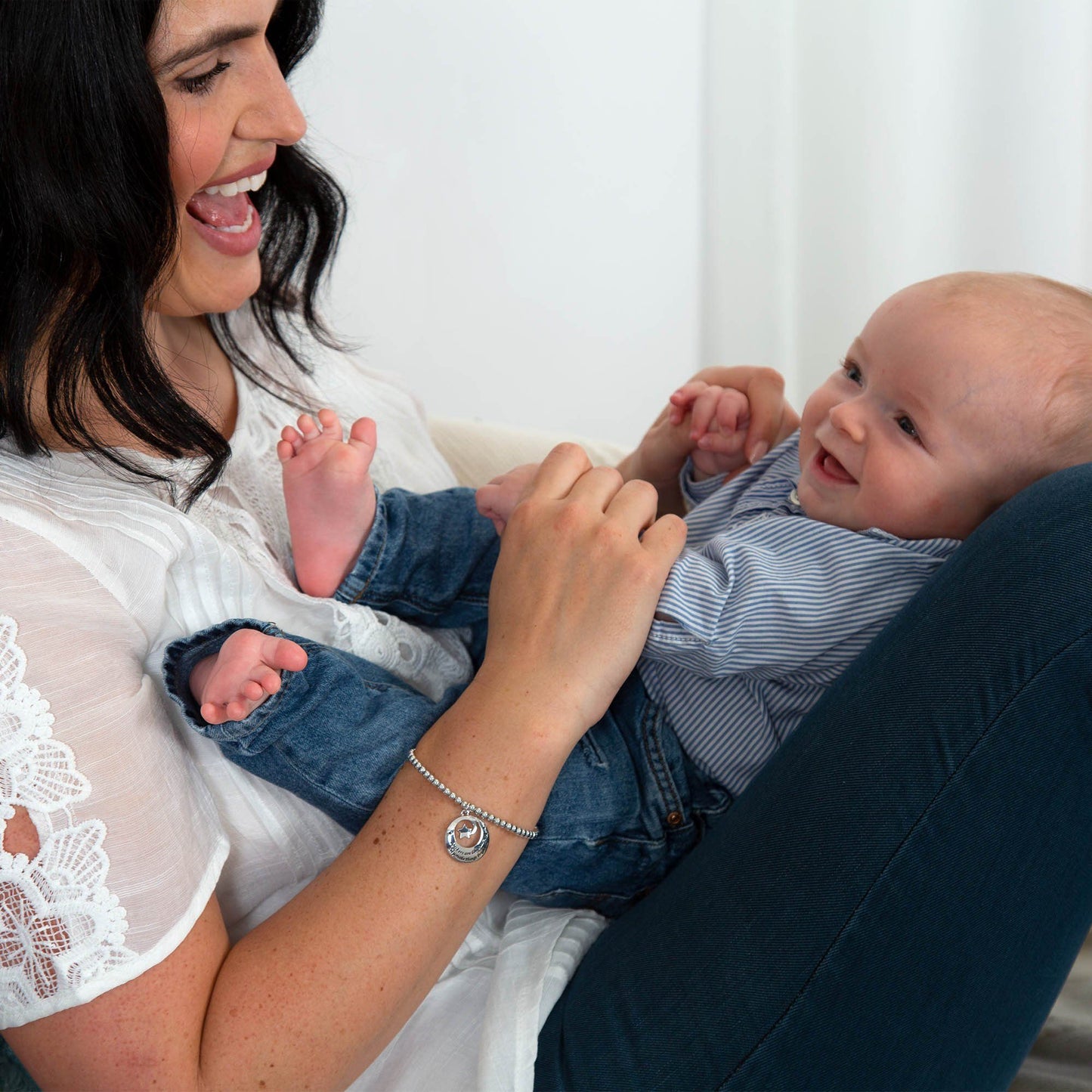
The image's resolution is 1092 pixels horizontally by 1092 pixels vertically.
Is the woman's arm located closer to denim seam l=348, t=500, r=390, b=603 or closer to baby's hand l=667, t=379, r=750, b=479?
denim seam l=348, t=500, r=390, b=603

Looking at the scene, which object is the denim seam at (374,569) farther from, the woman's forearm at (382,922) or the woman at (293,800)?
the woman's forearm at (382,922)

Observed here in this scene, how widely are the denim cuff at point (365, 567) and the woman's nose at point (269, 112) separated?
399mm

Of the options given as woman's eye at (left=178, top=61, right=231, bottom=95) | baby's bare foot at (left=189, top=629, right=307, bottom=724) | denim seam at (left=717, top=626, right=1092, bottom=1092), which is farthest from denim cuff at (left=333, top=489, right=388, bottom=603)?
denim seam at (left=717, top=626, right=1092, bottom=1092)

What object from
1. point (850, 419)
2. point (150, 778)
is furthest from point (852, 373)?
point (150, 778)

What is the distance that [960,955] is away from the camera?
0.81 meters

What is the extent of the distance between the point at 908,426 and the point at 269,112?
69cm

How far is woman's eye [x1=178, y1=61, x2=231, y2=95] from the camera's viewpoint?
1.00 m

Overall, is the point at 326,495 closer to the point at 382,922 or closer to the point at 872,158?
the point at 382,922

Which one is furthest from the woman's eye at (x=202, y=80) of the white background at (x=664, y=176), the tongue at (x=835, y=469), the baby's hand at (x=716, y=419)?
the white background at (x=664, y=176)

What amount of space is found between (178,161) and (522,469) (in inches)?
17.9

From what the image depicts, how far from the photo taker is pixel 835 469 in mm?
1156

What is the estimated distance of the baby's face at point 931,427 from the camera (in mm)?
1052

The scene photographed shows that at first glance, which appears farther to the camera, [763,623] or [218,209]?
[218,209]

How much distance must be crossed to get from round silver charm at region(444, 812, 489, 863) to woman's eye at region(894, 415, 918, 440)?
55cm
